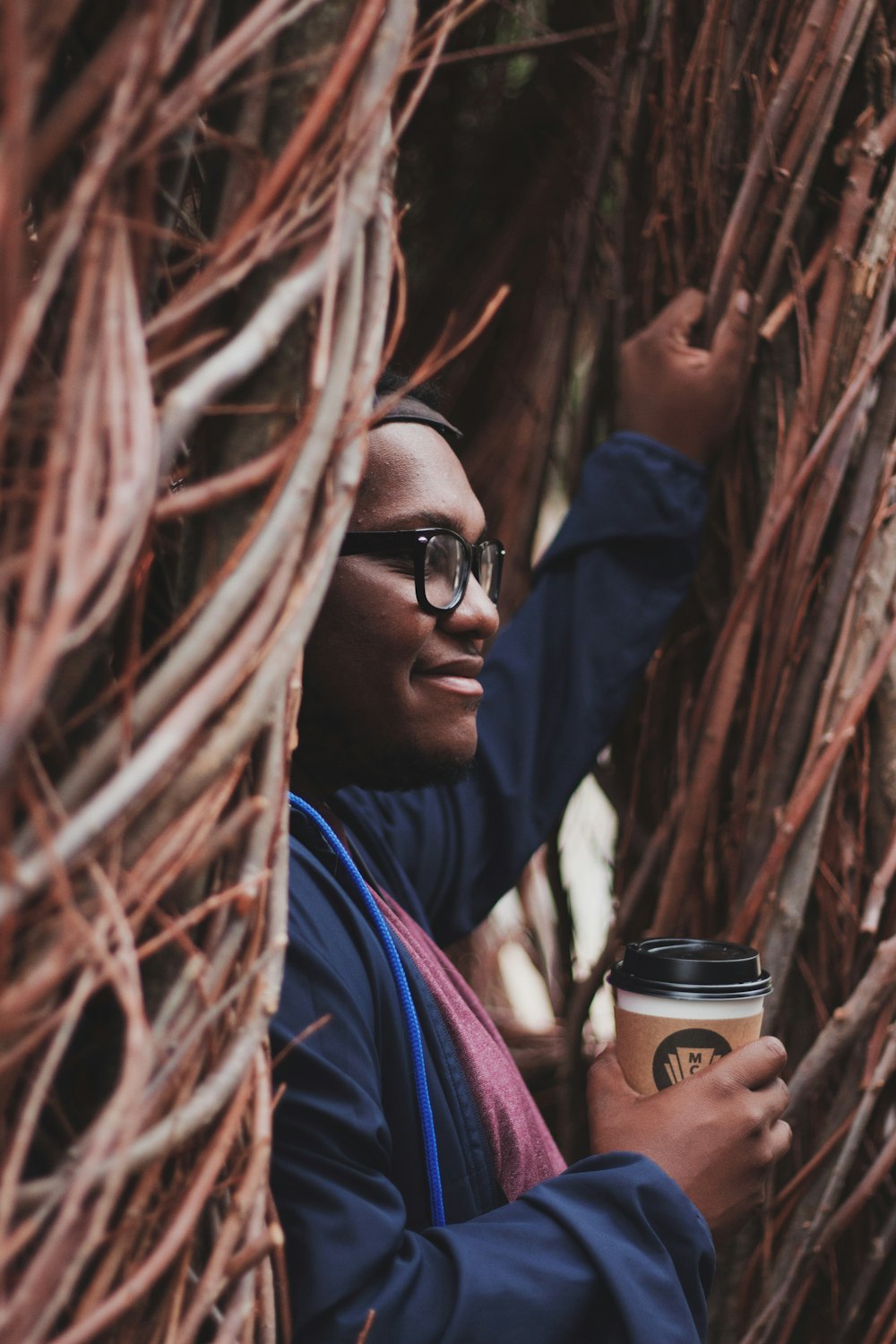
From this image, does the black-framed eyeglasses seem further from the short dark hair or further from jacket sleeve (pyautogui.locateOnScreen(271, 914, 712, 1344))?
jacket sleeve (pyautogui.locateOnScreen(271, 914, 712, 1344))

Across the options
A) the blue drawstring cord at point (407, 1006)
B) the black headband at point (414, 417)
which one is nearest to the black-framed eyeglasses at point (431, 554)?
the black headband at point (414, 417)

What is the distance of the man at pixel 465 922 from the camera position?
31.4 inches

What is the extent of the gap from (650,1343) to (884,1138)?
59cm

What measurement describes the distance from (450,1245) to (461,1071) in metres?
0.22

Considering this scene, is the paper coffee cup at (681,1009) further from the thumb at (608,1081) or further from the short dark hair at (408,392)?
the short dark hair at (408,392)

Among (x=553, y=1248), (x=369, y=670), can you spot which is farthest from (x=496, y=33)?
(x=553, y=1248)

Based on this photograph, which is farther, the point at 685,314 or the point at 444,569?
the point at 685,314

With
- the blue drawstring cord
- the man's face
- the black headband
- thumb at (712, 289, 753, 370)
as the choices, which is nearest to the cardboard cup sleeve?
the blue drawstring cord

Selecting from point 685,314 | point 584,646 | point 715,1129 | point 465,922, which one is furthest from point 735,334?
point 715,1129

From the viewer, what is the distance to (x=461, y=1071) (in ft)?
3.39

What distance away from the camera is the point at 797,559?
130 centimetres

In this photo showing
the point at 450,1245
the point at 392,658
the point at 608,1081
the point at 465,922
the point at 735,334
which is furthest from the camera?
the point at 465,922

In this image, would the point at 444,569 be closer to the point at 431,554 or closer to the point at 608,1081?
the point at 431,554

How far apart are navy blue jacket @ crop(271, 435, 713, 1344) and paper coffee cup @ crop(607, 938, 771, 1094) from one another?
8cm
